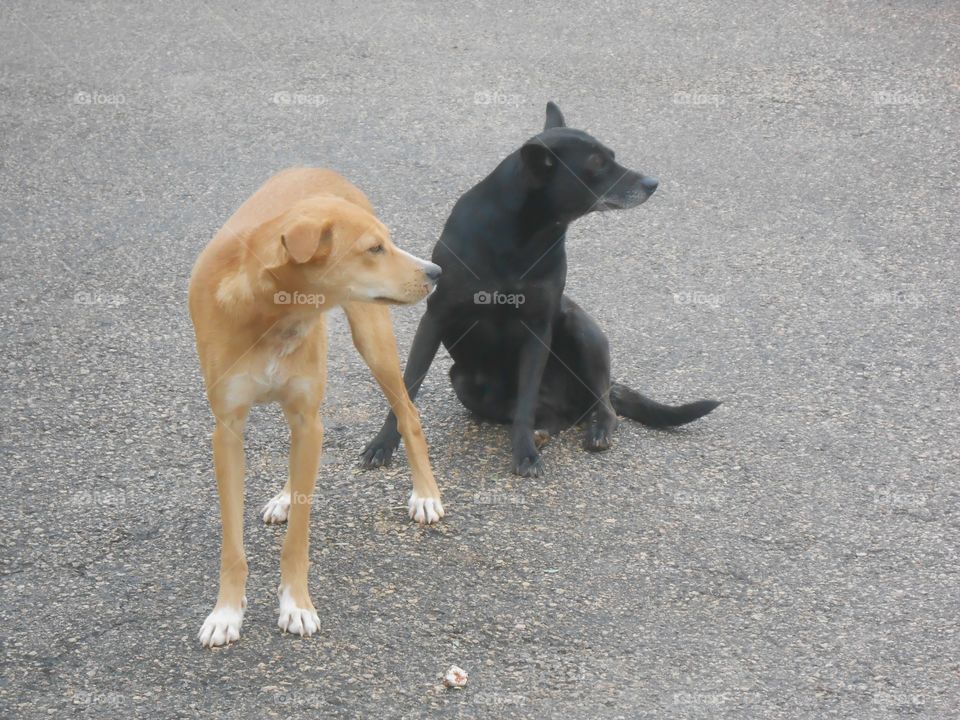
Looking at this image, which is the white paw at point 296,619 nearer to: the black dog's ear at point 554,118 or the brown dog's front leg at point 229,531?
the brown dog's front leg at point 229,531

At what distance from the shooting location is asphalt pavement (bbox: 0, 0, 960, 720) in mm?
3770

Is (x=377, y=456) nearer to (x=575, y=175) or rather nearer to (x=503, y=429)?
(x=503, y=429)

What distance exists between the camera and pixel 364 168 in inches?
304

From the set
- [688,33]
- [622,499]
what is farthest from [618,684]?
[688,33]

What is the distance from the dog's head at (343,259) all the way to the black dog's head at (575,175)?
3.45ft

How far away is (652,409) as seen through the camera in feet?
16.8

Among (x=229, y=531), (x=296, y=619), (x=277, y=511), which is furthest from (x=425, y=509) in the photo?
(x=229, y=531)

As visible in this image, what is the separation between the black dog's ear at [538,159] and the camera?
459 centimetres

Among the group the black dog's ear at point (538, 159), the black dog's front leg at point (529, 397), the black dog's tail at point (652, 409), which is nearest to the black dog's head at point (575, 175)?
the black dog's ear at point (538, 159)

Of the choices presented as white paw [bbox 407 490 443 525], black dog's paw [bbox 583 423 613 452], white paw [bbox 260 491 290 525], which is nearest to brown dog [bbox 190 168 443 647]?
white paw [bbox 260 491 290 525]

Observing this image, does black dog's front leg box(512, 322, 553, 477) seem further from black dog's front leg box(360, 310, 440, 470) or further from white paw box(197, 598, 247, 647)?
white paw box(197, 598, 247, 647)

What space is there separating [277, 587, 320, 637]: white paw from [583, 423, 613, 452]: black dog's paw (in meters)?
1.59

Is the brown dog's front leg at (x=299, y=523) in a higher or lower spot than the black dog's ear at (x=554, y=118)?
lower

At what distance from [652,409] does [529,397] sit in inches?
23.9
